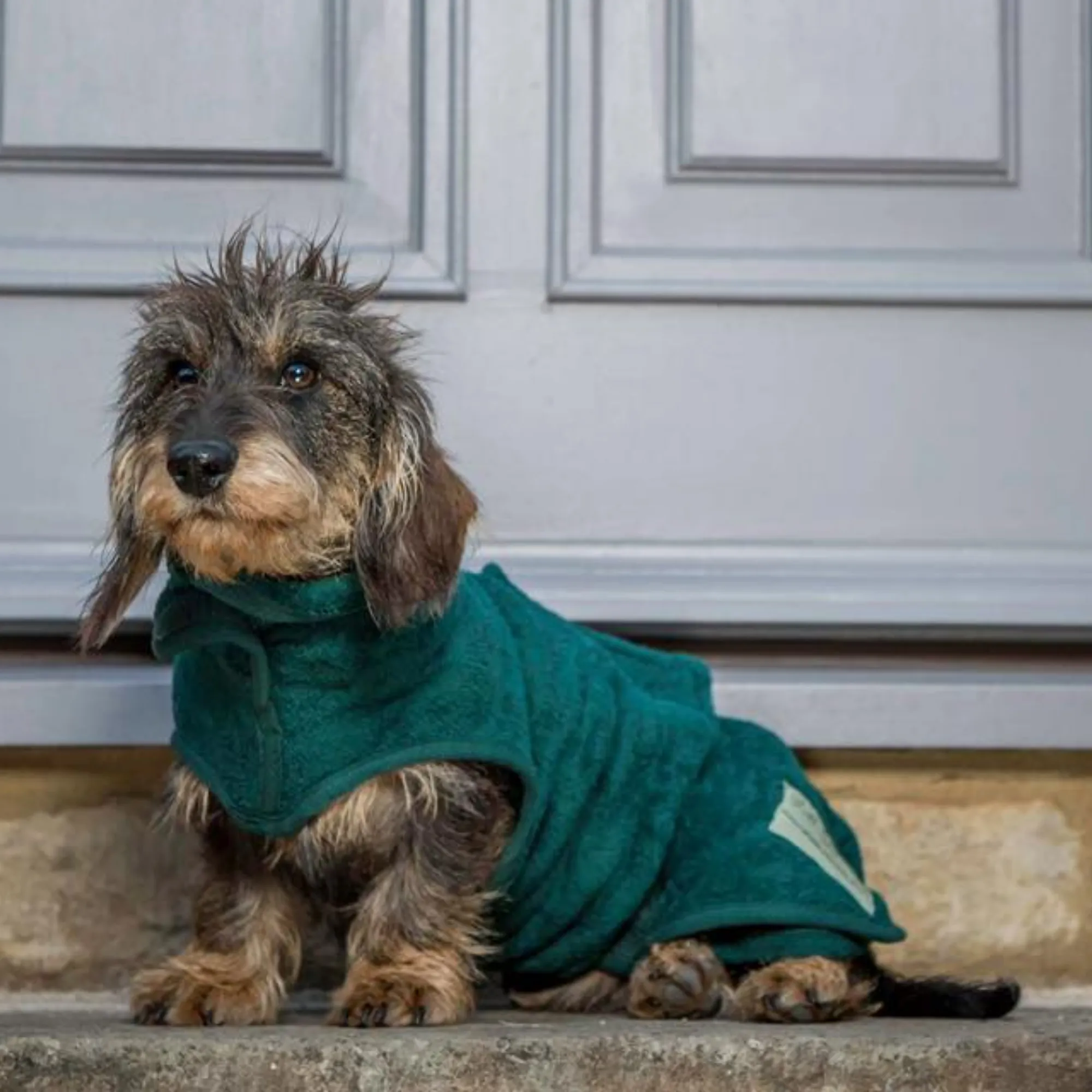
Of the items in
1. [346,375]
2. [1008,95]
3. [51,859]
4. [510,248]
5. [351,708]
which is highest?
[1008,95]

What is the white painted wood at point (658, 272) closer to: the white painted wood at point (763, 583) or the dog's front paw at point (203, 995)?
the white painted wood at point (763, 583)

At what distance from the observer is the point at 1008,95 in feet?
10.5

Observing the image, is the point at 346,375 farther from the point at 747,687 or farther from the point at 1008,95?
the point at 1008,95

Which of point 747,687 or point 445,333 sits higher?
point 445,333

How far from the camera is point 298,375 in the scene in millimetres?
2588

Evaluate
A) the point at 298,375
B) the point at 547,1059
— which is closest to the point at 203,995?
the point at 547,1059

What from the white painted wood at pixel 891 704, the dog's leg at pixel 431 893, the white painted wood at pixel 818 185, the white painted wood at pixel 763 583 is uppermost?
the white painted wood at pixel 818 185

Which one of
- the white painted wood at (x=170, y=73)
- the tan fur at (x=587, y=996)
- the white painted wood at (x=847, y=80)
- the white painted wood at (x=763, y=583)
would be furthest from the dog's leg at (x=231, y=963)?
the white painted wood at (x=847, y=80)

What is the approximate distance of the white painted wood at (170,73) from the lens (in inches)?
124

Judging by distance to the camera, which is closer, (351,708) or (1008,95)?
(351,708)

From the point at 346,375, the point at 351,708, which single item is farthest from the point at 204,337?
the point at 351,708

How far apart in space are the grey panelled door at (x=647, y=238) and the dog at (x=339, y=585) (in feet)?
1.54

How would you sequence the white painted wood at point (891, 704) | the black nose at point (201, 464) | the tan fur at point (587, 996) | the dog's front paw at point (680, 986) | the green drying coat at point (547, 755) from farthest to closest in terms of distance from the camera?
the white painted wood at point (891, 704), the tan fur at point (587, 996), the dog's front paw at point (680, 986), the green drying coat at point (547, 755), the black nose at point (201, 464)

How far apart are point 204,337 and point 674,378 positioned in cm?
82
